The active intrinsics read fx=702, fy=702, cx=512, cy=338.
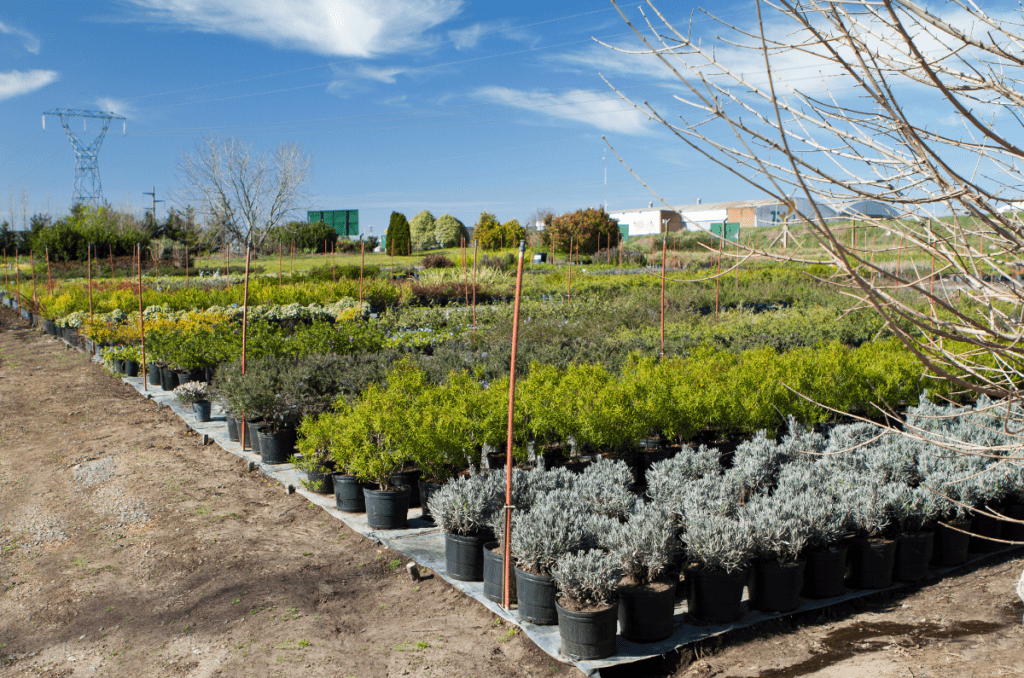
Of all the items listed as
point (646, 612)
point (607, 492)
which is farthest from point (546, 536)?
point (607, 492)

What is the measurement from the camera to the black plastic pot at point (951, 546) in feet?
13.4

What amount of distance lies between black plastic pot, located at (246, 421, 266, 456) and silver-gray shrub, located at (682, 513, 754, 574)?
162 inches

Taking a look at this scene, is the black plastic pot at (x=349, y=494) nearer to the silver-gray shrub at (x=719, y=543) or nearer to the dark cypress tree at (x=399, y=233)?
the silver-gray shrub at (x=719, y=543)

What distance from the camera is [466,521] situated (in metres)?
3.74

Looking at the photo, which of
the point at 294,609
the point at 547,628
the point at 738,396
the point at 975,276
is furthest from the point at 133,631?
the point at 738,396

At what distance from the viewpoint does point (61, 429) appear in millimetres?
7418

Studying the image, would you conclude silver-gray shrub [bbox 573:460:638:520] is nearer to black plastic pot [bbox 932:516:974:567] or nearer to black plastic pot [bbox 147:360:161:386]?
black plastic pot [bbox 932:516:974:567]

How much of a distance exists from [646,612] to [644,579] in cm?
17

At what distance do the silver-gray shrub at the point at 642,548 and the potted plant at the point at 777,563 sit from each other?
1.61 feet

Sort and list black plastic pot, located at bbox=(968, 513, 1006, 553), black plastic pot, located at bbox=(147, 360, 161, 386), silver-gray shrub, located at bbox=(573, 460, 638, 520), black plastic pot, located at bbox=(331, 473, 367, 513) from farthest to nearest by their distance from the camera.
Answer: black plastic pot, located at bbox=(147, 360, 161, 386), black plastic pot, located at bbox=(331, 473, 367, 513), black plastic pot, located at bbox=(968, 513, 1006, 553), silver-gray shrub, located at bbox=(573, 460, 638, 520)

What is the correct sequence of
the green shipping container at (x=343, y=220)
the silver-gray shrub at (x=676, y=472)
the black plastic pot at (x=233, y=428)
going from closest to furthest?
the silver-gray shrub at (x=676, y=472) < the black plastic pot at (x=233, y=428) < the green shipping container at (x=343, y=220)

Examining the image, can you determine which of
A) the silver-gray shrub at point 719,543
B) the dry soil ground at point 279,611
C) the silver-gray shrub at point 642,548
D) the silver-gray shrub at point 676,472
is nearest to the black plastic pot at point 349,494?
the dry soil ground at point 279,611

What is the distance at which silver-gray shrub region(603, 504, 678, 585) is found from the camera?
10.4 ft

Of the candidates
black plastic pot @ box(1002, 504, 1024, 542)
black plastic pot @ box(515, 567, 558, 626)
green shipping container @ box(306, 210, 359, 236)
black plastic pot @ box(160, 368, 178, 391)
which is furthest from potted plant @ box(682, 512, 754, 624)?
green shipping container @ box(306, 210, 359, 236)
